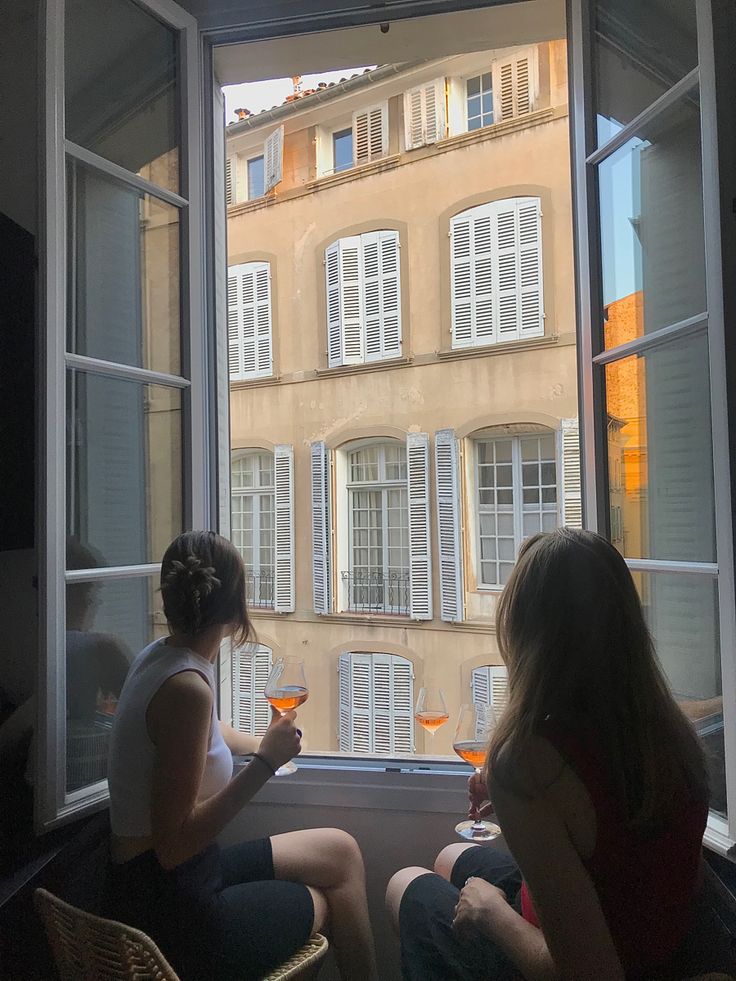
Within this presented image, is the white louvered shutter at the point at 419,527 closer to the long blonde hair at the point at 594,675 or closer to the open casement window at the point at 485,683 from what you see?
the open casement window at the point at 485,683

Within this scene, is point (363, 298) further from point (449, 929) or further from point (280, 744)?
point (449, 929)

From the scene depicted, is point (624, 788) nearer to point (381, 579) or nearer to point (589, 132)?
point (589, 132)

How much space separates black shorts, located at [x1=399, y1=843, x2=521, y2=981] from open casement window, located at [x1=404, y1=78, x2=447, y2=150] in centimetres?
711

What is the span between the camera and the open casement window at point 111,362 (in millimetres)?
1386

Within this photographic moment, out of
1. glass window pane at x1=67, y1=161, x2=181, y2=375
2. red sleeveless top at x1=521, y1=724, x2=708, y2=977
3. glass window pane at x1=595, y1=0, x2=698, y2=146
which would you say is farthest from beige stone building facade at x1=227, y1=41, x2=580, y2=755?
red sleeveless top at x1=521, y1=724, x2=708, y2=977

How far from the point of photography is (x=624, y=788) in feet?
2.81

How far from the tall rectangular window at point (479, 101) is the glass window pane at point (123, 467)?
635 centimetres

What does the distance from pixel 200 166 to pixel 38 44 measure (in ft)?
1.54

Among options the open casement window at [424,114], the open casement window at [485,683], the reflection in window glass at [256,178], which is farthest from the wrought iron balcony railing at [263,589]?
the open casement window at [424,114]

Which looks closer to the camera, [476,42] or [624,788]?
[624,788]

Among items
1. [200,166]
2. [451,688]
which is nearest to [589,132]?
[200,166]

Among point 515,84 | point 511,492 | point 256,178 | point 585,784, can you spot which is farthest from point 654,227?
point 256,178

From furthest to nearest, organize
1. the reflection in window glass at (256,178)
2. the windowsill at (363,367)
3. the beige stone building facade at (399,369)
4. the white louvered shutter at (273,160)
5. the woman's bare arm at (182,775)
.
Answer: the reflection in window glass at (256,178)
the white louvered shutter at (273,160)
the windowsill at (363,367)
the beige stone building facade at (399,369)
the woman's bare arm at (182,775)

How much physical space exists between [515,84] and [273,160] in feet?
8.93
